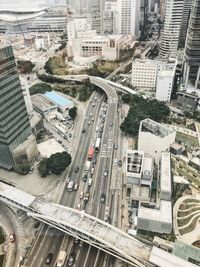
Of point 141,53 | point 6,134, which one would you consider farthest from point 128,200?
point 141,53

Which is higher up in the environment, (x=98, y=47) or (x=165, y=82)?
(x=98, y=47)

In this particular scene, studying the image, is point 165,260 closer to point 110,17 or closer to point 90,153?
point 90,153

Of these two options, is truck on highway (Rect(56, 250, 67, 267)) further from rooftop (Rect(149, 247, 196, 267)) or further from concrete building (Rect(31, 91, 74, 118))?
concrete building (Rect(31, 91, 74, 118))

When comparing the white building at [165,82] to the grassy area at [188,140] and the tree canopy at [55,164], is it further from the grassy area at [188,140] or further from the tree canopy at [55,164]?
the tree canopy at [55,164]

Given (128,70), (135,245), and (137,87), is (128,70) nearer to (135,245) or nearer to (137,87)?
(137,87)

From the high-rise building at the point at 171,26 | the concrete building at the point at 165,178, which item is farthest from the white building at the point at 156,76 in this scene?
the concrete building at the point at 165,178

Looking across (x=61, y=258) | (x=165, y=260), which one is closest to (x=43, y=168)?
(x=61, y=258)
